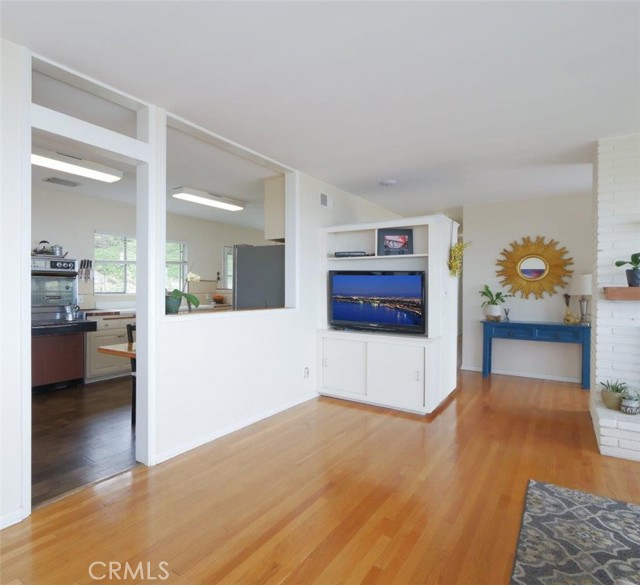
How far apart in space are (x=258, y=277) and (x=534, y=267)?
3768mm

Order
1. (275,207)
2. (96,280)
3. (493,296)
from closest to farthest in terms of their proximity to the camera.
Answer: (275,207), (493,296), (96,280)

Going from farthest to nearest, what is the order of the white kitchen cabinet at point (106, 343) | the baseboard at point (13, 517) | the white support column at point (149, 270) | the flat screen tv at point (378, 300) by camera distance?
the white kitchen cabinet at point (106, 343) → the flat screen tv at point (378, 300) → the white support column at point (149, 270) → the baseboard at point (13, 517)

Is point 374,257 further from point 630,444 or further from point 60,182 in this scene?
point 60,182

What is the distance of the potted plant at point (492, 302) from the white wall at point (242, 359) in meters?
2.37

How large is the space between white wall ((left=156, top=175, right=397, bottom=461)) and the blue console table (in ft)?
8.18

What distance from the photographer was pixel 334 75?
229 centimetres

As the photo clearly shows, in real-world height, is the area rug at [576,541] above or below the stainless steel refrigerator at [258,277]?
below

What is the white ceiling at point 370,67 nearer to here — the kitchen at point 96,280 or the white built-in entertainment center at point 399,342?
the kitchen at point 96,280

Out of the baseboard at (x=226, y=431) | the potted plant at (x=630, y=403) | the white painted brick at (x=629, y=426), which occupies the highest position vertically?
the potted plant at (x=630, y=403)

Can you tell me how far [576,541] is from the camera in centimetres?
194

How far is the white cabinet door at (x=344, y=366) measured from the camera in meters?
4.20

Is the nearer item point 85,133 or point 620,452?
point 85,133

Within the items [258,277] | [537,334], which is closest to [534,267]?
[537,334]

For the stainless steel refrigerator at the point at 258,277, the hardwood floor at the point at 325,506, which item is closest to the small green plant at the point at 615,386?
the hardwood floor at the point at 325,506
